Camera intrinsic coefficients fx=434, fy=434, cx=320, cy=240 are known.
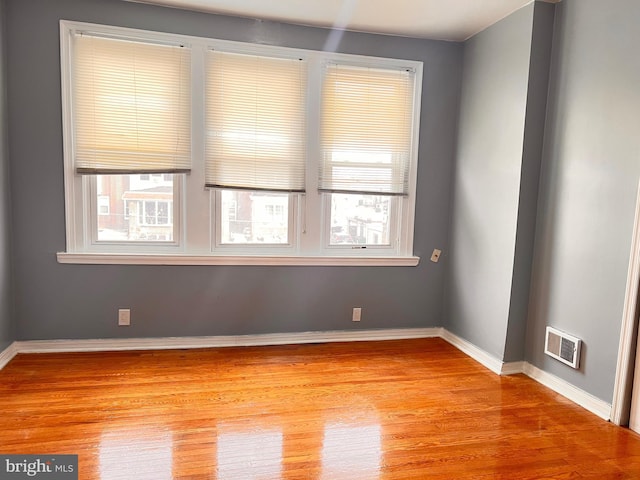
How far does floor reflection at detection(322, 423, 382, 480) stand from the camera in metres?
1.98

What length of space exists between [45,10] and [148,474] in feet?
9.94

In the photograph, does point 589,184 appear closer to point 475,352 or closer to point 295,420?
point 475,352

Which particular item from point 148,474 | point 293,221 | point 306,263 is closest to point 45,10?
point 293,221

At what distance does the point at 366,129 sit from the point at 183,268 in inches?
72.9

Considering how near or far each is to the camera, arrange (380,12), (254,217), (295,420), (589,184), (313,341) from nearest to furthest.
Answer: (295,420)
(589,184)
(380,12)
(254,217)
(313,341)

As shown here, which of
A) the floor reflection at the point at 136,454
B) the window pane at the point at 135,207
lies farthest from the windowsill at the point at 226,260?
the floor reflection at the point at 136,454

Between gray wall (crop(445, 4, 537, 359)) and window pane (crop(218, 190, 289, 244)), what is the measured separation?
1488mm

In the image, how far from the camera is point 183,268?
3373 mm

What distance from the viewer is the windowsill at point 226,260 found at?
3.21 meters

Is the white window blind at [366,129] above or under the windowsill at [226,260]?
above

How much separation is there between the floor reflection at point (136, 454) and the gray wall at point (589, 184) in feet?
7.99

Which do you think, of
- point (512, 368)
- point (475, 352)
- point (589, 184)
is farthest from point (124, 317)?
point (589, 184)

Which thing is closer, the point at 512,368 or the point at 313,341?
the point at 512,368

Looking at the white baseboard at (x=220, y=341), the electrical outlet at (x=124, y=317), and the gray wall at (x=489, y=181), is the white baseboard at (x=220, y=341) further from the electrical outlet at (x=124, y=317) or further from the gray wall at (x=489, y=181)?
the gray wall at (x=489, y=181)
